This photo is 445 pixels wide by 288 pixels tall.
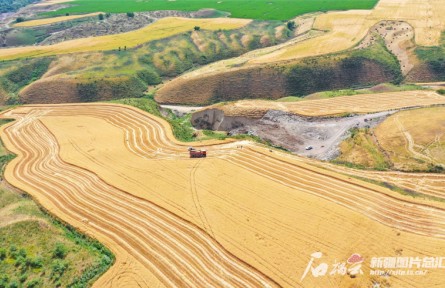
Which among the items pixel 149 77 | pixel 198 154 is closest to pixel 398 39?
pixel 149 77

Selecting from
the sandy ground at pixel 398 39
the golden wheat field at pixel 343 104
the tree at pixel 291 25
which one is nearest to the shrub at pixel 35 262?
the golden wheat field at pixel 343 104

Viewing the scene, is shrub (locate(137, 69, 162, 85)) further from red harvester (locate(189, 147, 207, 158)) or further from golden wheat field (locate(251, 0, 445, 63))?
red harvester (locate(189, 147, 207, 158))

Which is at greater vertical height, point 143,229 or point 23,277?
point 23,277

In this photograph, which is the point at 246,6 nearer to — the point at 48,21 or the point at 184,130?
the point at 48,21

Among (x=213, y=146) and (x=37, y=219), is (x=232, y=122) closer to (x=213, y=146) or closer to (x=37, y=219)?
(x=213, y=146)

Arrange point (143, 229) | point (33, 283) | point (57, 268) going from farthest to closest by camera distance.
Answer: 1. point (143, 229)
2. point (57, 268)
3. point (33, 283)

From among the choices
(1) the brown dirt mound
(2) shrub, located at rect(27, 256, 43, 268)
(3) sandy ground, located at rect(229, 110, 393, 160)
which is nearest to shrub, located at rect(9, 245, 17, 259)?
(2) shrub, located at rect(27, 256, 43, 268)

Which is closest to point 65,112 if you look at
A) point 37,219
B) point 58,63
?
point 58,63
